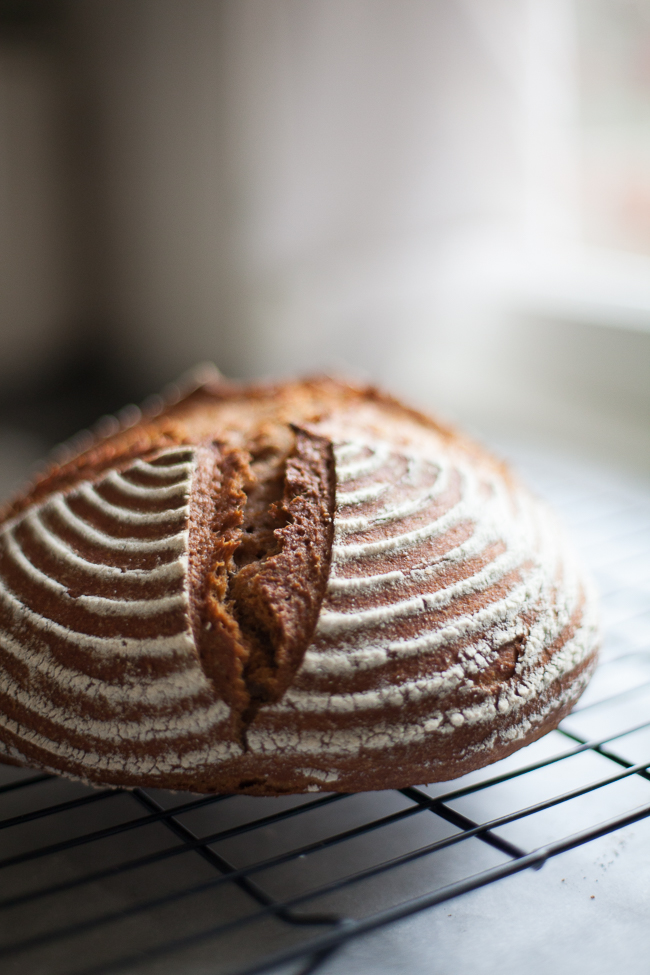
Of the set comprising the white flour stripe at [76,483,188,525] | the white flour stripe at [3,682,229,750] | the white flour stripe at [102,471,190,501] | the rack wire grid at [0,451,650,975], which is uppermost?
the white flour stripe at [102,471,190,501]

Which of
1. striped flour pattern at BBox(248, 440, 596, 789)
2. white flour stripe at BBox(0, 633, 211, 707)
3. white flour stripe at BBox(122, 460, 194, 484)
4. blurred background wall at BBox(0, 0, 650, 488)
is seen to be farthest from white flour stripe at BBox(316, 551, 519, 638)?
blurred background wall at BBox(0, 0, 650, 488)

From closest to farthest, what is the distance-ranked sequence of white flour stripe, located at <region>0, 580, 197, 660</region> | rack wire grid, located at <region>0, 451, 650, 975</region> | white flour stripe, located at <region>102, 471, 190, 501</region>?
rack wire grid, located at <region>0, 451, 650, 975</region> < white flour stripe, located at <region>0, 580, 197, 660</region> < white flour stripe, located at <region>102, 471, 190, 501</region>

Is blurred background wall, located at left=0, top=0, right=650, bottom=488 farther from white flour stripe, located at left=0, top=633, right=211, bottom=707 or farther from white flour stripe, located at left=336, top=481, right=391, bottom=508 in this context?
white flour stripe, located at left=0, top=633, right=211, bottom=707

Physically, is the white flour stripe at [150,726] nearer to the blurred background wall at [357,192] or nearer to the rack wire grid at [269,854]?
the rack wire grid at [269,854]

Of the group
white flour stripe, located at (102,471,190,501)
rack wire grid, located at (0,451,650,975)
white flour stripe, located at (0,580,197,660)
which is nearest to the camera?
rack wire grid, located at (0,451,650,975)

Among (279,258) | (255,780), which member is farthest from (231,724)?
(279,258)

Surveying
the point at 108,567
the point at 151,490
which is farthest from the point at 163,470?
the point at 108,567
